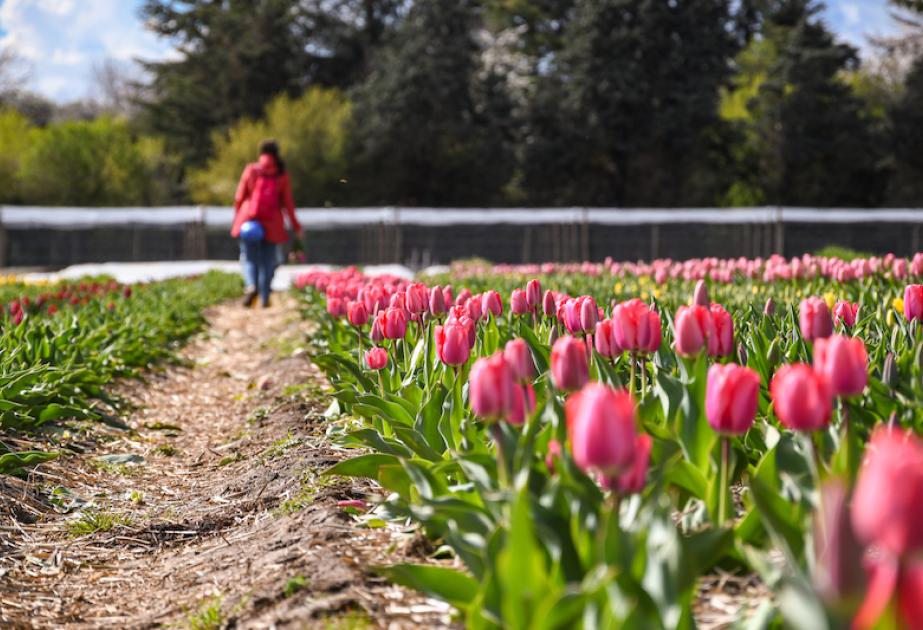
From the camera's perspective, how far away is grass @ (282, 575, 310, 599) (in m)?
2.29

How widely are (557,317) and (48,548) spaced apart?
6.56ft

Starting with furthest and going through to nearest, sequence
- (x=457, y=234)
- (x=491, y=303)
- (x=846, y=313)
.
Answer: (x=457, y=234), (x=491, y=303), (x=846, y=313)

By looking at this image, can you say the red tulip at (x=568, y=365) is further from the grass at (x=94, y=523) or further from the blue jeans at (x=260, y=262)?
the blue jeans at (x=260, y=262)

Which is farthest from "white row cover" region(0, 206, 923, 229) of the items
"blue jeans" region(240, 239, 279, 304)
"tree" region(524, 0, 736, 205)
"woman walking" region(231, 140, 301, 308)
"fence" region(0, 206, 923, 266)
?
"woman walking" region(231, 140, 301, 308)

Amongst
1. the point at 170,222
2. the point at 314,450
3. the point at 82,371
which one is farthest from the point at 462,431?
the point at 170,222

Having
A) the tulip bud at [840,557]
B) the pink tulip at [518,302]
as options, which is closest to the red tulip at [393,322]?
the pink tulip at [518,302]

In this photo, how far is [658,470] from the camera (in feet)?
6.83

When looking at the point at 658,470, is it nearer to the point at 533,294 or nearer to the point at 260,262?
the point at 533,294

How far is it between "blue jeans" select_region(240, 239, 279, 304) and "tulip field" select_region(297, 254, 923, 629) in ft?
27.4

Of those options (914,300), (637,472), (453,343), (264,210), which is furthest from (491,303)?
(264,210)

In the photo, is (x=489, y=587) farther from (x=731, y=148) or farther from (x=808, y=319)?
(x=731, y=148)

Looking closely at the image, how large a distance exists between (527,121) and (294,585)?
35.7m

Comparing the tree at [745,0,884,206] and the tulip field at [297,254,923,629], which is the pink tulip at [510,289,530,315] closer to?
the tulip field at [297,254,923,629]

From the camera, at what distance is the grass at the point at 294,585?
7.51 feet
